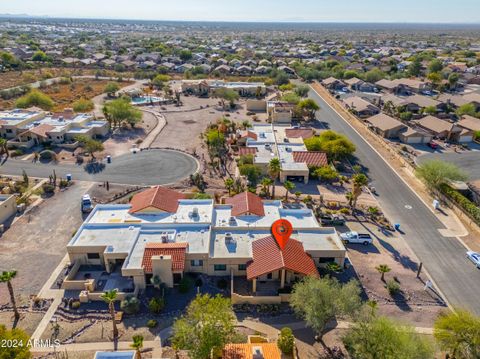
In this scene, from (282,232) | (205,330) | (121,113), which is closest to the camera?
(205,330)

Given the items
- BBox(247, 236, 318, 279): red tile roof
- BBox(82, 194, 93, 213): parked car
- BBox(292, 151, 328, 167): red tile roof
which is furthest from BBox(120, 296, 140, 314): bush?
BBox(292, 151, 328, 167): red tile roof

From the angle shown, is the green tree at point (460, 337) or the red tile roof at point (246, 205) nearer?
the green tree at point (460, 337)

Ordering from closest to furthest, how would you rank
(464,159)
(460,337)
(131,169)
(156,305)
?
(460,337), (156,305), (131,169), (464,159)

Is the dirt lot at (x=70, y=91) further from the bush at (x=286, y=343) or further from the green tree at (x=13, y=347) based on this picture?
the bush at (x=286, y=343)

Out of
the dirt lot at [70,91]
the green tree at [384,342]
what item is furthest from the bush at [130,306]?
the dirt lot at [70,91]

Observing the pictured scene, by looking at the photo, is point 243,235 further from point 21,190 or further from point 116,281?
point 21,190

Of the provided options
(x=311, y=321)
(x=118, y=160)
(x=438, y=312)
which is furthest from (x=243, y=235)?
(x=118, y=160)

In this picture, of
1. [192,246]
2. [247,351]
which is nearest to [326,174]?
[192,246]

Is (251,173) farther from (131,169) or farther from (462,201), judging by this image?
(462,201)
